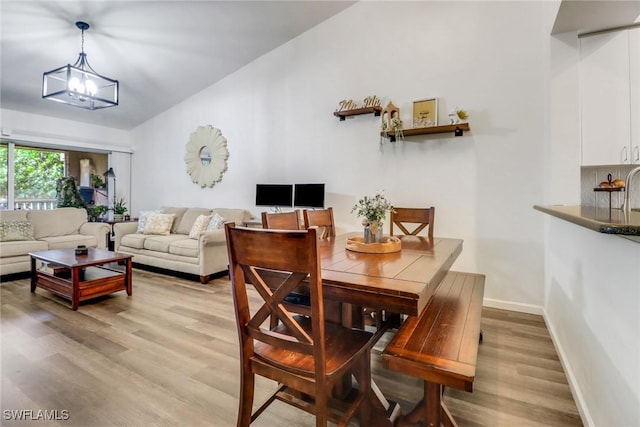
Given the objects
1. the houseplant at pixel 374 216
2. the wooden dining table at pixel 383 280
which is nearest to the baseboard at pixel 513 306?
the wooden dining table at pixel 383 280

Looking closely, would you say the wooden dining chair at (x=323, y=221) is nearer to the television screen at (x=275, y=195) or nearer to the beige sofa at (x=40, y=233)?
the television screen at (x=275, y=195)

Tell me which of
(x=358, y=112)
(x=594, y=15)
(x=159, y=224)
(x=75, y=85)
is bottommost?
(x=159, y=224)

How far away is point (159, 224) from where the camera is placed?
4.88 m

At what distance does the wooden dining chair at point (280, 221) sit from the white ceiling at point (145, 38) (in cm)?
265

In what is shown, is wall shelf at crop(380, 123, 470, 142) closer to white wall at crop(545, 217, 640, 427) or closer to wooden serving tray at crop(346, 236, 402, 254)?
white wall at crop(545, 217, 640, 427)

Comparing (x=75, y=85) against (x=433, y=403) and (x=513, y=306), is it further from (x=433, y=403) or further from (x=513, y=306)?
(x=513, y=306)

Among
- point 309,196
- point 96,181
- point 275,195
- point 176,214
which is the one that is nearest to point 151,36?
point 275,195

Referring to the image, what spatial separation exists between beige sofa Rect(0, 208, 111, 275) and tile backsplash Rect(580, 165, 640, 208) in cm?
602

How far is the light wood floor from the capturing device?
62.8 inches

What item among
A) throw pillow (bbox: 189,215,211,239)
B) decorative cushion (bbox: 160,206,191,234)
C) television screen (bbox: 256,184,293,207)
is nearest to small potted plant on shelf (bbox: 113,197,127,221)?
decorative cushion (bbox: 160,206,191,234)

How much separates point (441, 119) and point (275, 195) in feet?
7.33

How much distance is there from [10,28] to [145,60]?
1.31m

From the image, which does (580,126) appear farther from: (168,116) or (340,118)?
(168,116)

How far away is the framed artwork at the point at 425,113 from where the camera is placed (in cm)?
325
